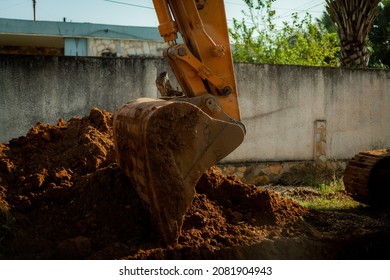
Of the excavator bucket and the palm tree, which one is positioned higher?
the palm tree

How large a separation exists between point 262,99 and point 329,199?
2149 mm

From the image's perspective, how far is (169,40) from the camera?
16.0 feet

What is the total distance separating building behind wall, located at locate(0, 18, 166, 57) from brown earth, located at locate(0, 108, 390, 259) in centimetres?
1248

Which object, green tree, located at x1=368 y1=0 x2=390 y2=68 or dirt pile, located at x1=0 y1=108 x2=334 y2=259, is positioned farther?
green tree, located at x1=368 y1=0 x2=390 y2=68

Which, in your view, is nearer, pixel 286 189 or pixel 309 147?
pixel 286 189

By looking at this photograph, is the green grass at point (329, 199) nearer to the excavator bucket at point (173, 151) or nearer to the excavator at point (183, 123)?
the excavator at point (183, 123)

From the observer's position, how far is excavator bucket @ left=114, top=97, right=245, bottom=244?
4.13 metres

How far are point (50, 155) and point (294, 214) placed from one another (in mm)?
2606

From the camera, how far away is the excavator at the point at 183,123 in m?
4.14

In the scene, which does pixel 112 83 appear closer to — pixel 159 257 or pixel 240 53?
pixel 159 257

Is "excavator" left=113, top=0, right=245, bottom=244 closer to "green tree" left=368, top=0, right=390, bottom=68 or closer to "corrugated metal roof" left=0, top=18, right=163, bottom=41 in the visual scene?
"corrugated metal roof" left=0, top=18, right=163, bottom=41

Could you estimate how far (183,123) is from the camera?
4.18 meters

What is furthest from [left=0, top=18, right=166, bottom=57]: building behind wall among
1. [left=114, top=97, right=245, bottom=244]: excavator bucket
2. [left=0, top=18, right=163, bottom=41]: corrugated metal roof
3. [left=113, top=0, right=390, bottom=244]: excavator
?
[left=114, top=97, right=245, bottom=244]: excavator bucket
